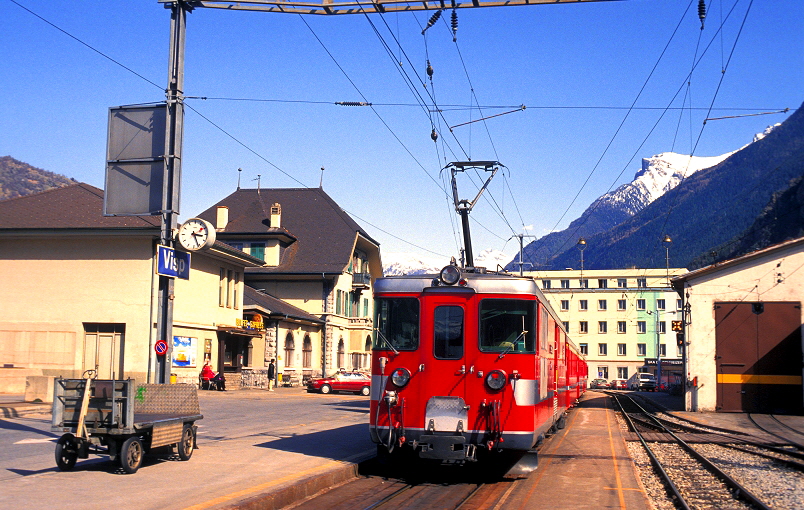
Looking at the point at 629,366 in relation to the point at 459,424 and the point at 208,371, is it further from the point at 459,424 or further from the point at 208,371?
the point at 459,424

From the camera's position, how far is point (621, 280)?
3573 inches

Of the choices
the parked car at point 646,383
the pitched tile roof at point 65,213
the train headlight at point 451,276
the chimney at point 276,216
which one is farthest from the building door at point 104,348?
the parked car at point 646,383

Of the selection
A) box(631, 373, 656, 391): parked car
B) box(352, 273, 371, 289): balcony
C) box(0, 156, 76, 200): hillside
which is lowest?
box(631, 373, 656, 391): parked car

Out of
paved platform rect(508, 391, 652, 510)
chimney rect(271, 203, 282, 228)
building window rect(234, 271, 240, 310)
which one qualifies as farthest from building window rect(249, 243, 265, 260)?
paved platform rect(508, 391, 652, 510)

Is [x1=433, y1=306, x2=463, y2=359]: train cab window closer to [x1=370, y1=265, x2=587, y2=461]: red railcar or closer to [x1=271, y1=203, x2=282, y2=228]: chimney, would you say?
[x1=370, y1=265, x2=587, y2=461]: red railcar

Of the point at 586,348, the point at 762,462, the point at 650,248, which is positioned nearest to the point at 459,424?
the point at 762,462

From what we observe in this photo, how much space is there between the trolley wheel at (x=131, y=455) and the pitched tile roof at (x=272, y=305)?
→ 2965cm

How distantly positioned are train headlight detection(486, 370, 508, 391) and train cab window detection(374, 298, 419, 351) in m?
1.14

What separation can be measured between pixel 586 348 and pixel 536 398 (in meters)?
79.7

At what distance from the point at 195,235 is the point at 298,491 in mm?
5575

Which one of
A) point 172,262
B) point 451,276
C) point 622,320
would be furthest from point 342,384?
point 622,320

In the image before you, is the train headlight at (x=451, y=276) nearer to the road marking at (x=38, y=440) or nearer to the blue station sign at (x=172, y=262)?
the blue station sign at (x=172, y=262)

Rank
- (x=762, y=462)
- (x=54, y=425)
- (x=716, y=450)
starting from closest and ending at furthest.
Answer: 1. (x=54, y=425)
2. (x=762, y=462)
3. (x=716, y=450)

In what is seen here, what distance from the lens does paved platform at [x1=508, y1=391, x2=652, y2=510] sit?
963 cm
